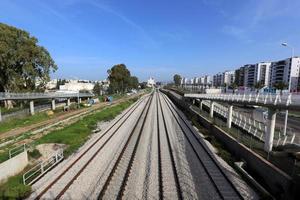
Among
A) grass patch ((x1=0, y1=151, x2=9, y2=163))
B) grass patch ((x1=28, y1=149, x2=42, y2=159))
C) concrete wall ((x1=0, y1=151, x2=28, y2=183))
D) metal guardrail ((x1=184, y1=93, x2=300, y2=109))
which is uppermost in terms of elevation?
metal guardrail ((x1=184, y1=93, x2=300, y2=109))

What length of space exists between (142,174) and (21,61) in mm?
43405

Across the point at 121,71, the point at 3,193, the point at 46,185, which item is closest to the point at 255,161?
the point at 46,185

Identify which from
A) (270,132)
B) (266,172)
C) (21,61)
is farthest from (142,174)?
(21,61)

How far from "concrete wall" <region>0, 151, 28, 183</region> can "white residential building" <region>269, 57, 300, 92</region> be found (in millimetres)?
120970

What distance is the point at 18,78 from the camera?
159 ft

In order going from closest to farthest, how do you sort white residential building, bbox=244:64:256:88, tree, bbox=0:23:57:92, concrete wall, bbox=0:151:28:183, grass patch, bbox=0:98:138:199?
1. grass patch, bbox=0:98:138:199
2. concrete wall, bbox=0:151:28:183
3. tree, bbox=0:23:57:92
4. white residential building, bbox=244:64:256:88

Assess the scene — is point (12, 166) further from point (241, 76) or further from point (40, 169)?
point (241, 76)

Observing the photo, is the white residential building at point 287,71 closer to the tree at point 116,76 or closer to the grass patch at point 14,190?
the tree at point 116,76

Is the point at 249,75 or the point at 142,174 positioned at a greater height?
the point at 249,75

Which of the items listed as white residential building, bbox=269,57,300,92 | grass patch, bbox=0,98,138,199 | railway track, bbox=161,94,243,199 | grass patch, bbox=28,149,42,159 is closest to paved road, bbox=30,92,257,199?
railway track, bbox=161,94,243,199

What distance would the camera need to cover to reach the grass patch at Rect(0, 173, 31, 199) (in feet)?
38.2

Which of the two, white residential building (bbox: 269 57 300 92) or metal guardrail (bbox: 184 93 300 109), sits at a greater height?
white residential building (bbox: 269 57 300 92)

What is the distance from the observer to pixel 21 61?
47.4 metres

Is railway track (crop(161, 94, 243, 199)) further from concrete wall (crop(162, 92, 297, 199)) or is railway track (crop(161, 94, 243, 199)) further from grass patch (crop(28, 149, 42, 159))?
grass patch (crop(28, 149, 42, 159))
